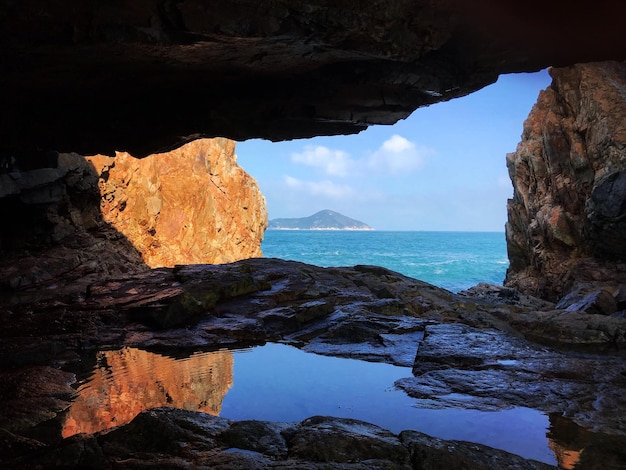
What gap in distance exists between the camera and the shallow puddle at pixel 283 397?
17.5ft

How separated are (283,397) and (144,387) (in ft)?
7.62

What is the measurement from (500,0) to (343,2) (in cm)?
337

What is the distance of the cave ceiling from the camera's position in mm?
6832

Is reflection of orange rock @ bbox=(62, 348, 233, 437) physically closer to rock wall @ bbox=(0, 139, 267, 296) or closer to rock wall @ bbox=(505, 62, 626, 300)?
rock wall @ bbox=(0, 139, 267, 296)

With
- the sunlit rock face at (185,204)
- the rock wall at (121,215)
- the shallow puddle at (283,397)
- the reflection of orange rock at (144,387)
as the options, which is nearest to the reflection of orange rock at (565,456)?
the shallow puddle at (283,397)

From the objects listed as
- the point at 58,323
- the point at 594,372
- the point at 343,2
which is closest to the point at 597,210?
the point at 594,372

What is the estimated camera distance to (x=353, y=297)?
1349 cm

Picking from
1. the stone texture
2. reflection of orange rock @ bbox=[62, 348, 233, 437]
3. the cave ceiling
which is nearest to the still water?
reflection of orange rock @ bbox=[62, 348, 233, 437]

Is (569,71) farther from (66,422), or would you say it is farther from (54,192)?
(66,422)

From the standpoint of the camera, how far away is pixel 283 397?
254 inches

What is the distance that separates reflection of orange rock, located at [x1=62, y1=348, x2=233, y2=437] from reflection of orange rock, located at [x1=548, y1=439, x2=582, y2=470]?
4.30 metres

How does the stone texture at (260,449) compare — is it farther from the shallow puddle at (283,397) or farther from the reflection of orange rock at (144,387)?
the reflection of orange rock at (144,387)

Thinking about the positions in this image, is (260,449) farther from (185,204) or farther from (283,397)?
(185,204)

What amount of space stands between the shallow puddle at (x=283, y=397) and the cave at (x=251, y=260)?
0.41 metres
